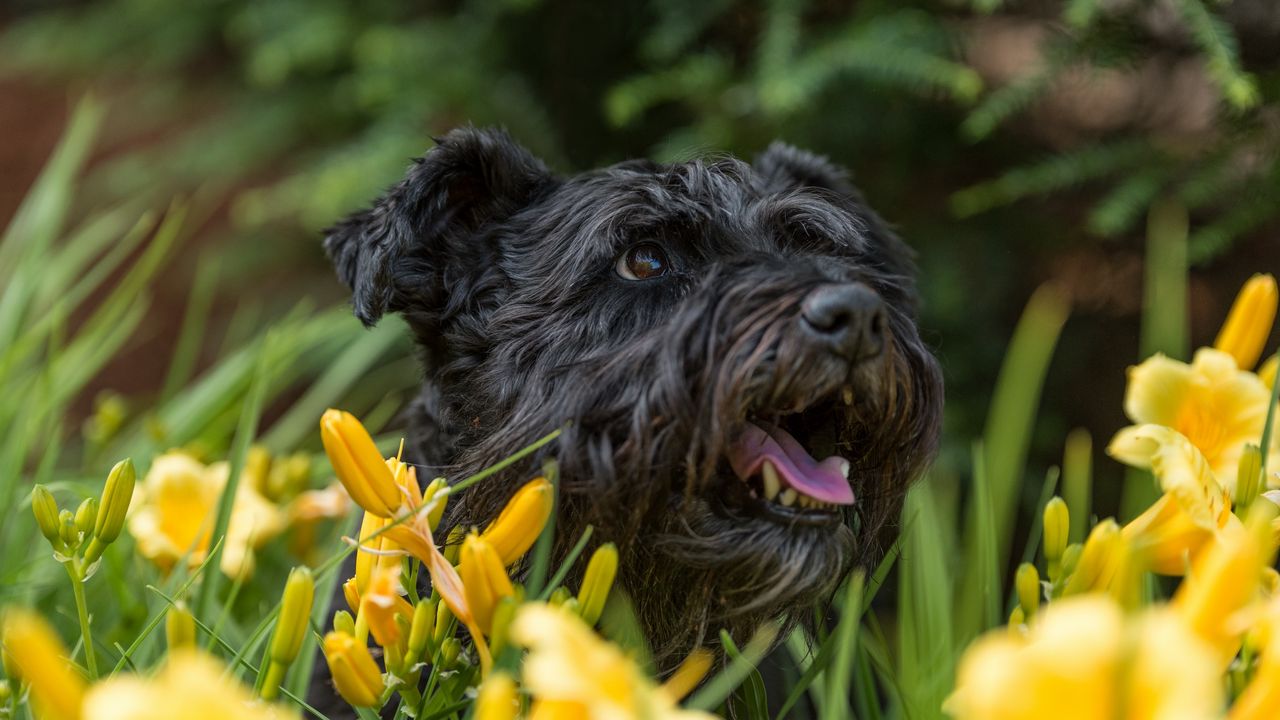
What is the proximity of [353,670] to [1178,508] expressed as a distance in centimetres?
81

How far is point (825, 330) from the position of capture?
1.22 metres

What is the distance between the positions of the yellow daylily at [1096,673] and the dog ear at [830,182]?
52.2 inches

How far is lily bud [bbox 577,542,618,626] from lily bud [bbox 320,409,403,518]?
24 centimetres

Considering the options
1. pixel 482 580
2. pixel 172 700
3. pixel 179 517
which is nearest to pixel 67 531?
pixel 482 580

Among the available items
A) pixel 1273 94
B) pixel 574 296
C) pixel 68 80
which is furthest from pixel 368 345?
pixel 68 80

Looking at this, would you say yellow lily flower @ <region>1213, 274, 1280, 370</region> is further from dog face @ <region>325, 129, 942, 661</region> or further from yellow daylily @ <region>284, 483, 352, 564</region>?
yellow daylily @ <region>284, 483, 352, 564</region>

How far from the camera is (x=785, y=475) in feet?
4.28

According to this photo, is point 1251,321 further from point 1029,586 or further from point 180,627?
point 180,627

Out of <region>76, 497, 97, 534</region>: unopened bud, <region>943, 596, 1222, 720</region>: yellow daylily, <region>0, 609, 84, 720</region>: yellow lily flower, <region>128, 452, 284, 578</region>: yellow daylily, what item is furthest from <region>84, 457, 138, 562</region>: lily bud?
<region>943, 596, 1222, 720</region>: yellow daylily

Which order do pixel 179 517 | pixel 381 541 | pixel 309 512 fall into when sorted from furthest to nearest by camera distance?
pixel 309 512 → pixel 179 517 → pixel 381 541

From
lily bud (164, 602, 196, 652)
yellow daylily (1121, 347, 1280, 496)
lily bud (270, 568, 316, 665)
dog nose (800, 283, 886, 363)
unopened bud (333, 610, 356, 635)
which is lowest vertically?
lily bud (164, 602, 196, 652)

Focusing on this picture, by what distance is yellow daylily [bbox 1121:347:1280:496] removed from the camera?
121 cm

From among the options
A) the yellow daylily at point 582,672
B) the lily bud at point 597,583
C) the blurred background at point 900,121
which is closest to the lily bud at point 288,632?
the lily bud at point 597,583

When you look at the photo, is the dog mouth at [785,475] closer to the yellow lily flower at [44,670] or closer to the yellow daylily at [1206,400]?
the yellow daylily at [1206,400]
